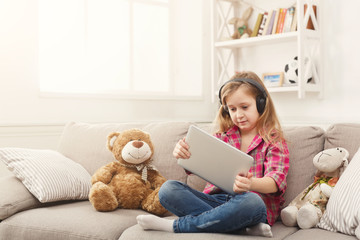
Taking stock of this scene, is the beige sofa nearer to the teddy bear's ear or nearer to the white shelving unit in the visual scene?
the teddy bear's ear

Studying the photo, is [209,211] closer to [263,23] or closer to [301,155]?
[301,155]

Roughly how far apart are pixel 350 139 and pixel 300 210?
37 cm

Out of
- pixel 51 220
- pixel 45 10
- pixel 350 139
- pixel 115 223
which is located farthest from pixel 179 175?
pixel 45 10

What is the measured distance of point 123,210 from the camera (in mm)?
1883

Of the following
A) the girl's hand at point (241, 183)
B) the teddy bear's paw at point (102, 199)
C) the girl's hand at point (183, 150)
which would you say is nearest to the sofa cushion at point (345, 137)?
the girl's hand at point (241, 183)

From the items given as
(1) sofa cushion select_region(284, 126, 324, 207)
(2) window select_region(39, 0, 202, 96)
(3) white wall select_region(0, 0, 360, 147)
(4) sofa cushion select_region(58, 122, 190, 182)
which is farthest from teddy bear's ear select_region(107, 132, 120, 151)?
(2) window select_region(39, 0, 202, 96)

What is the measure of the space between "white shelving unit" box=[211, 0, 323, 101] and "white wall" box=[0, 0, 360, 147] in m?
0.08

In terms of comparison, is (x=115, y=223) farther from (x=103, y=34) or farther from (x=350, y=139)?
(x=103, y=34)

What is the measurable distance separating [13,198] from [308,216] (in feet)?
3.91

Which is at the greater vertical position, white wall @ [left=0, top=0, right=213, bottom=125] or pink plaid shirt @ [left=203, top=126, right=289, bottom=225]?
white wall @ [left=0, top=0, right=213, bottom=125]

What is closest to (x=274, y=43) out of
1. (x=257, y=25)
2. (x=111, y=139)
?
(x=257, y=25)

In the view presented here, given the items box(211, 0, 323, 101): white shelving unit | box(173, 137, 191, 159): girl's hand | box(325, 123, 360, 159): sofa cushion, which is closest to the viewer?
box(173, 137, 191, 159): girl's hand

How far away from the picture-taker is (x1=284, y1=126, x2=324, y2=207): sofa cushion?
181cm

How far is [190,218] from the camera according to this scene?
157cm
